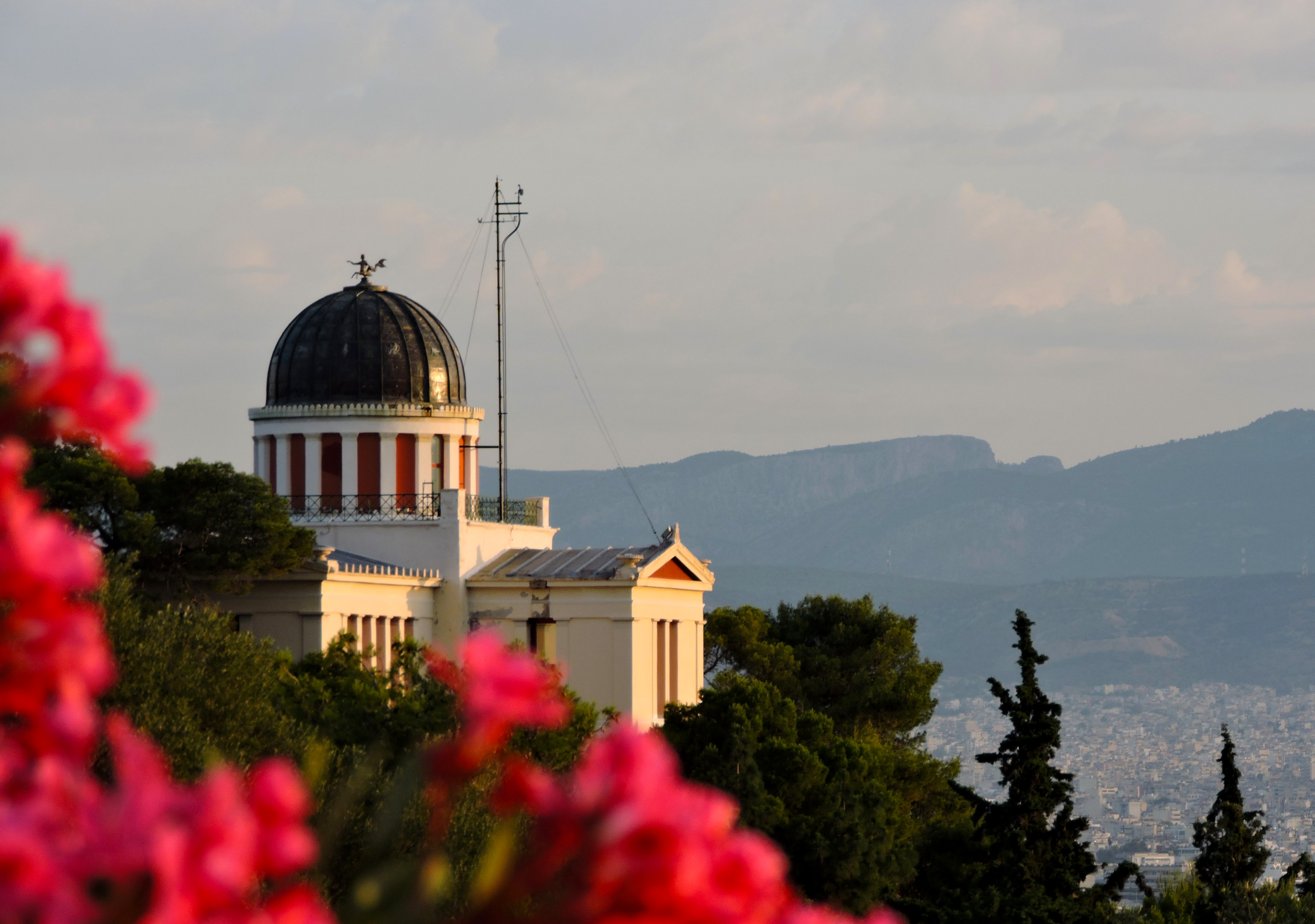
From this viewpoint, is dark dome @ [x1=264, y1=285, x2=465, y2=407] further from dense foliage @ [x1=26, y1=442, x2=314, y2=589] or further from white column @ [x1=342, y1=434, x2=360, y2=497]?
dense foliage @ [x1=26, y1=442, x2=314, y2=589]

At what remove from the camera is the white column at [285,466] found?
74062mm

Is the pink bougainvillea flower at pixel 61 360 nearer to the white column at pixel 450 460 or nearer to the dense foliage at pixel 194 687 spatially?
the dense foliage at pixel 194 687

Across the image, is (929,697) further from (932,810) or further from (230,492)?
(230,492)


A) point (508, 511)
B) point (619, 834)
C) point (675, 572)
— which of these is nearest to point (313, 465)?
point (508, 511)

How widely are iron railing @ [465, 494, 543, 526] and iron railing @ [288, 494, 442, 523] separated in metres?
1.15

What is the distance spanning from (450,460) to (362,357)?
4655 millimetres

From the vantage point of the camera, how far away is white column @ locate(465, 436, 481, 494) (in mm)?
→ 76375

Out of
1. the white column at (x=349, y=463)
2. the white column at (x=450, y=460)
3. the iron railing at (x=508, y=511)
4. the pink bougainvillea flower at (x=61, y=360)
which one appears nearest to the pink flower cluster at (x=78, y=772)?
the pink bougainvillea flower at (x=61, y=360)

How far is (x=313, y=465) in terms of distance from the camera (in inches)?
2896

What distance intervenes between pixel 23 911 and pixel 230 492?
180 ft

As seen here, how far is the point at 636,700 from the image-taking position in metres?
70.0

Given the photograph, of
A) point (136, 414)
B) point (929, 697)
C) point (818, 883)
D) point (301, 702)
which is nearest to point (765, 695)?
point (818, 883)

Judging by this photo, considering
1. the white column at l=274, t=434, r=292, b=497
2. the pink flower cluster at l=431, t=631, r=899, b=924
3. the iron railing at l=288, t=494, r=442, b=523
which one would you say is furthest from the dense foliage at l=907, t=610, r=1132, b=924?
the pink flower cluster at l=431, t=631, r=899, b=924

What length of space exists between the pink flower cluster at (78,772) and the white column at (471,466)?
230 feet
